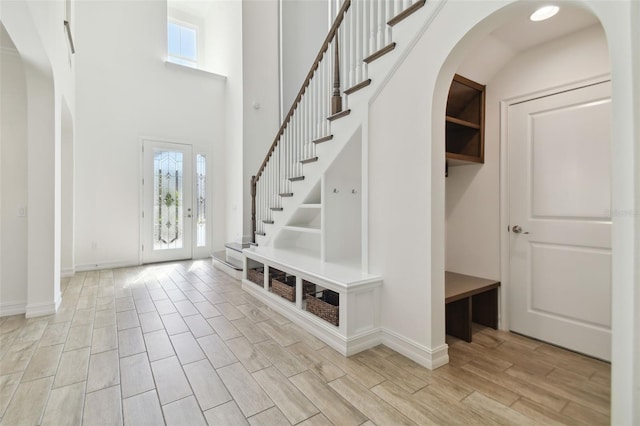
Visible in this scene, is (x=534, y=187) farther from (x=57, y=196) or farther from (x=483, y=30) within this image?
(x=57, y=196)

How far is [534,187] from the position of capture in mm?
2465

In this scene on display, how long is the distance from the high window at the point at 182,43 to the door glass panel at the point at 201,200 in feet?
7.62

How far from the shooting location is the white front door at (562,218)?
2.12 meters

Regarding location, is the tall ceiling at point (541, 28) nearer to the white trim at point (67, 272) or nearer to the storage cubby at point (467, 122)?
the storage cubby at point (467, 122)

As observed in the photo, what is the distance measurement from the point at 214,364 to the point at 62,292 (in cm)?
295

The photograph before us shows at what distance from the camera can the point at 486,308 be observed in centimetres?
273

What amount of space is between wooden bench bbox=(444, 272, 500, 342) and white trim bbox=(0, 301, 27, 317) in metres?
4.06

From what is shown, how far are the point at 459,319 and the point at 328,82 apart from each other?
2536mm

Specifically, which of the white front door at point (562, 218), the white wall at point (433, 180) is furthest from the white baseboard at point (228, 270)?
the white front door at point (562, 218)

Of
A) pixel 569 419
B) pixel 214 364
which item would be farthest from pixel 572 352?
pixel 214 364

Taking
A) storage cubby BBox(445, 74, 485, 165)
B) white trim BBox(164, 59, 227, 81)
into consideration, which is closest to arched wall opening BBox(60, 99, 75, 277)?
white trim BBox(164, 59, 227, 81)

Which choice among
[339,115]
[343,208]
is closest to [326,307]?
[343,208]

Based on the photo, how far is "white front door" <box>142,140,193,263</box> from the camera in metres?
5.36

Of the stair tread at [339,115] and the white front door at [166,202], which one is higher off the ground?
the stair tread at [339,115]
